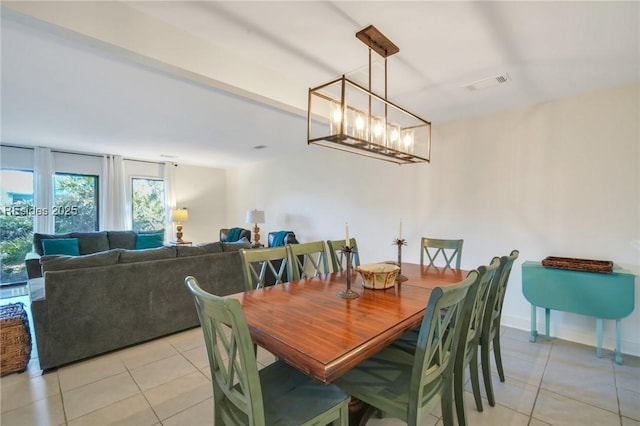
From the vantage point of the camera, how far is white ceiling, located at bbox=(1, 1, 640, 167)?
5.74ft

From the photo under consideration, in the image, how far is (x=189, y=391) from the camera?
2.12m

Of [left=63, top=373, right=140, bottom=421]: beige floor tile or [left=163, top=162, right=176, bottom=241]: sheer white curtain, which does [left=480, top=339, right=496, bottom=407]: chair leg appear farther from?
[left=163, top=162, right=176, bottom=241]: sheer white curtain

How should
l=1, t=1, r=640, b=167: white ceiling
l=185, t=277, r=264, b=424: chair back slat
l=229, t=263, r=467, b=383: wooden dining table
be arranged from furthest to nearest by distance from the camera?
l=1, t=1, r=640, b=167: white ceiling
l=229, t=263, r=467, b=383: wooden dining table
l=185, t=277, r=264, b=424: chair back slat

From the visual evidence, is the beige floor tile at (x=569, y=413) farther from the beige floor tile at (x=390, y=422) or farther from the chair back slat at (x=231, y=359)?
the chair back slat at (x=231, y=359)

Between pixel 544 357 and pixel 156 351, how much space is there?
3485mm

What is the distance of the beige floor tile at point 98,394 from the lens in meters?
1.93

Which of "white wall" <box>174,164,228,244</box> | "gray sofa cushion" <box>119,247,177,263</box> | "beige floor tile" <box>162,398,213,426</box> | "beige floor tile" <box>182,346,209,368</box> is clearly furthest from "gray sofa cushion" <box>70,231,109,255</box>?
"beige floor tile" <box>162,398,213,426</box>

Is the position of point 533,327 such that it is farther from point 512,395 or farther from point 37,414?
point 37,414

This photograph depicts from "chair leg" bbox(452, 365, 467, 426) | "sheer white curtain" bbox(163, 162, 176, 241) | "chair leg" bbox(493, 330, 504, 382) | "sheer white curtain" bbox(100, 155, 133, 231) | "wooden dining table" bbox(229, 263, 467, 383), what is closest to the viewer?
"wooden dining table" bbox(229, 263, 467, 383)

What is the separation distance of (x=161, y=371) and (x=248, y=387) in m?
1.83

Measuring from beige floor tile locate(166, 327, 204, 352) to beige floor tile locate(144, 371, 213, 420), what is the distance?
53cm

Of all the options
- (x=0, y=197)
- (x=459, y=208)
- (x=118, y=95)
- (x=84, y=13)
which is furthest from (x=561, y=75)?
(x=0, y=197)

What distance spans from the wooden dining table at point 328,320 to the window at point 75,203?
5.66 meters

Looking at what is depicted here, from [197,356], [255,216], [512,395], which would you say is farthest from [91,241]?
[512,395]
